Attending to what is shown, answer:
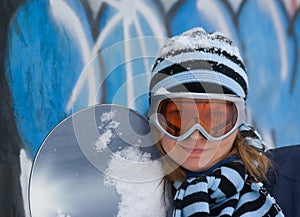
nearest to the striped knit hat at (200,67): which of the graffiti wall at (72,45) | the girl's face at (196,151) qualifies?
the girl's face at (196,151)

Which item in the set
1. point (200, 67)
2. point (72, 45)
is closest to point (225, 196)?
point (200, 67)

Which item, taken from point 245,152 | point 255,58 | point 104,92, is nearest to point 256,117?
point 255,58

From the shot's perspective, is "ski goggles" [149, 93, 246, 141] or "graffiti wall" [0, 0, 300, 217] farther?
"graffiti wall" [0, 0, 300, 217]

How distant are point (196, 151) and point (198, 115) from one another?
95 mm

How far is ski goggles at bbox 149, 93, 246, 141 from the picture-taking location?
5.01ft

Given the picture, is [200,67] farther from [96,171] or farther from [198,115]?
[96,171]

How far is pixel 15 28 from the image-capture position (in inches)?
116

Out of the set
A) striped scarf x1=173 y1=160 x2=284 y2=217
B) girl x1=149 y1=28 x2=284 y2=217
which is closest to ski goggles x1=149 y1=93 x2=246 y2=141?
girl x1=149 y1=28 x2=284 y2=217

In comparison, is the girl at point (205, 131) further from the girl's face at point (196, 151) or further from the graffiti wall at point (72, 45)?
the graffiti wall at point (72, 45)

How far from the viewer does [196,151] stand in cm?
156

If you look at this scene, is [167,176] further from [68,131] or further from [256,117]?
[256,117]

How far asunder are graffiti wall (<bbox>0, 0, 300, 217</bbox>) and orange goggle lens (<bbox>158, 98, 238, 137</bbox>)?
1249 millimetres

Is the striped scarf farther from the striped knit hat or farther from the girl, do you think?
the striped knit hat

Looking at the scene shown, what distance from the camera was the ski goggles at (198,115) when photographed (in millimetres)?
1528
